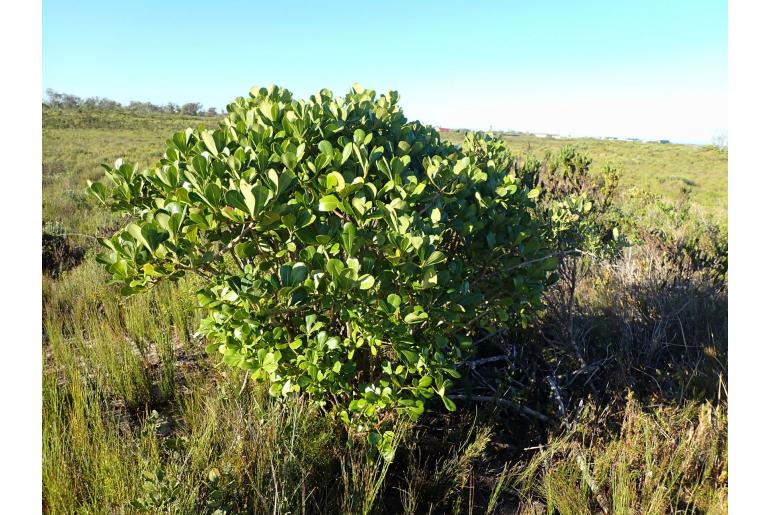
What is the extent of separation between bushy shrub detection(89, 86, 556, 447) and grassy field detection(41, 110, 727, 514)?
11.2 inches

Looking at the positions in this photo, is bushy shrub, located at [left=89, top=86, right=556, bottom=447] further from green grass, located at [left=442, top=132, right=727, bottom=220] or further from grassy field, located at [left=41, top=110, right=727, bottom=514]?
green grass, located at [left=442, top=132, right=727, bottom=220]

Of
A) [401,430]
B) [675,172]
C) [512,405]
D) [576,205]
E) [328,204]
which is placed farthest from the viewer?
[675,172]

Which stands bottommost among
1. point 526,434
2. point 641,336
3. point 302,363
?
point 526,434

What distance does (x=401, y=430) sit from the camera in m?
2.18

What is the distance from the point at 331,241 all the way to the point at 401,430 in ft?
3.33

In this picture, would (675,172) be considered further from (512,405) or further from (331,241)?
(331,241)

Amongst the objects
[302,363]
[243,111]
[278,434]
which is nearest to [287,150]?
[243,111]

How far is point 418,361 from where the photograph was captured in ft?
6.17

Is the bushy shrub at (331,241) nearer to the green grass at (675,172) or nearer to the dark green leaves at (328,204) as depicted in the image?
the dark green leaves at (328,204)

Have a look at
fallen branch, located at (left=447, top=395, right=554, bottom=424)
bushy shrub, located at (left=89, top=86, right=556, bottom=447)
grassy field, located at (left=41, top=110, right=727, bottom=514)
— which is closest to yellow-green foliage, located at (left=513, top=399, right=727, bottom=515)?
grassy field, located at (left=41, top=110, right=727, bottom=514)

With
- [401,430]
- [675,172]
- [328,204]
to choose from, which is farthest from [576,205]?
[675,172]

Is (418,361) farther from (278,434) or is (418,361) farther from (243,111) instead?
(243,111)

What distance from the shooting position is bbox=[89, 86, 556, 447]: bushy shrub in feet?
5.32
